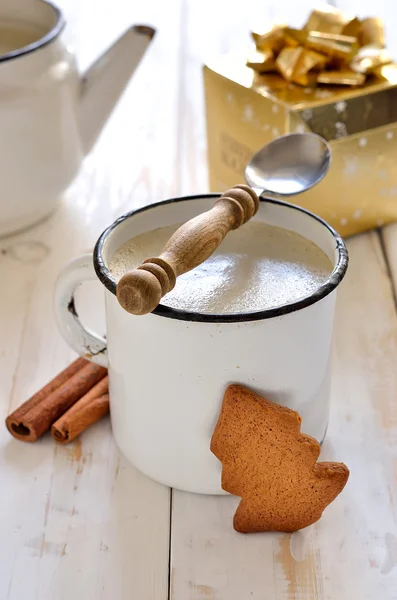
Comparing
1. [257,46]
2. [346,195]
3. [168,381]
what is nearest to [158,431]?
Result: [168,381]

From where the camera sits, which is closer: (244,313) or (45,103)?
(244,313)

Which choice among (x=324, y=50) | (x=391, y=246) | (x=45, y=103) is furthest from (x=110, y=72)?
(x=391, y=246)

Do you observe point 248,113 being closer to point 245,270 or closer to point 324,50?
point 324,50

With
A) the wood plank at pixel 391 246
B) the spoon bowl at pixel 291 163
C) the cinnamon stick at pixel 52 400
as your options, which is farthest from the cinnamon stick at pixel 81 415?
the wood plank at pixel 391 246

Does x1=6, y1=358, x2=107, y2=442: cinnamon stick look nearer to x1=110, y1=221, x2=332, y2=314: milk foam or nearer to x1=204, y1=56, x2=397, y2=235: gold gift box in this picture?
x1=110, y1=221, x2=332, y2=314: milk foam

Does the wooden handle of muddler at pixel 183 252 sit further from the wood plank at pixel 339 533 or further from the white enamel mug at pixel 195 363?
the wood plank at pixel 339 533

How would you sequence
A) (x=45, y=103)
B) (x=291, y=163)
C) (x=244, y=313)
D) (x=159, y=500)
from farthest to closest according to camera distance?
(x=45, y=103), (x=291, y=163), (x=159, y=500), (x=244, y=313)
